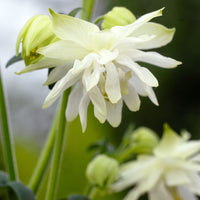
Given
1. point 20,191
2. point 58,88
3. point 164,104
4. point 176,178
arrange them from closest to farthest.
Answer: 1. point 58,88
2. point 20,191
3. point 176,178
4. point 164,104

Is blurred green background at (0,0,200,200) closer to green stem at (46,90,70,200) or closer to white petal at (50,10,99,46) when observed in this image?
green stem at (46,90,70,200)

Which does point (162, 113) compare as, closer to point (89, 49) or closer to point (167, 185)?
point (167, 185)

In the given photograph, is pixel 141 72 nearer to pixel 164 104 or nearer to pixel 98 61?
pixel 98 61

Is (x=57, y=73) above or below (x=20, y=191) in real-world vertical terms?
above

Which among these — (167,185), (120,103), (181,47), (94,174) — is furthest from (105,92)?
Result: (181,47)

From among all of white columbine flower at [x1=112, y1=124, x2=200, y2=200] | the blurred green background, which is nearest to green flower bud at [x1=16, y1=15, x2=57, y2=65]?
white columbine flower at [x1=112, y1=124, x2=200, y2=200]

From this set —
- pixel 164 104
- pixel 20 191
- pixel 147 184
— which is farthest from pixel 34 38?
pixel 164 104

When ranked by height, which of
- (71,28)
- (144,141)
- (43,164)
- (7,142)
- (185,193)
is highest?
(71,28)
